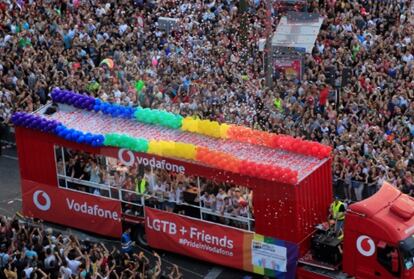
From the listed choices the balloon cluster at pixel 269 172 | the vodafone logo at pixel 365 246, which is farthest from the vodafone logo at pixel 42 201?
the vodafone logo at pixel 365 246

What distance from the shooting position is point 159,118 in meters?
21.3

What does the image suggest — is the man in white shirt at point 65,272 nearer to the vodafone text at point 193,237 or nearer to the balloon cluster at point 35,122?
the vodafone text at point 193,237

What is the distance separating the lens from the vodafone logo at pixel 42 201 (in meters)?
22.2

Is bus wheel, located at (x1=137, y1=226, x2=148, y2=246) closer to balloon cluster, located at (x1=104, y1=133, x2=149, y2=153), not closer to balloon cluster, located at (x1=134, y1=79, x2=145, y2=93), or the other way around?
balloon cluster, located at (x1=104, y1=133, x2=149, y2=153)

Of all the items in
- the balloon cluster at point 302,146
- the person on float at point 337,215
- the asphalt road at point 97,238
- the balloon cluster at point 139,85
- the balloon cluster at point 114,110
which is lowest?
the asphalt road at point 97,238

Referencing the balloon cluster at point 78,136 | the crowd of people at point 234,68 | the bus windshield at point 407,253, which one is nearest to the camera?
Result: the bus windshield at point 407,253

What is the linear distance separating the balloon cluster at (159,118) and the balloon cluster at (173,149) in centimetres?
91

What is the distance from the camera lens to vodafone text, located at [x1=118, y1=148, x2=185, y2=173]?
20062mm

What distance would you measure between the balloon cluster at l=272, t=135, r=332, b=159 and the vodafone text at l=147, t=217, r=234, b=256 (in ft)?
7.39

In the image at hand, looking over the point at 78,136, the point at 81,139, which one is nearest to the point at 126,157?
the point at 81,139

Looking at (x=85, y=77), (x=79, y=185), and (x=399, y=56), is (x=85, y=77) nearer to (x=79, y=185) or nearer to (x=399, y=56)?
(x=79, y=185)

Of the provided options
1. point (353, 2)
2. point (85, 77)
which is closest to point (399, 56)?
point (353, 2)

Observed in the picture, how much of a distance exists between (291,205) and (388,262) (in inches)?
87.7

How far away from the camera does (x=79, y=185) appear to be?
71.2 feet
